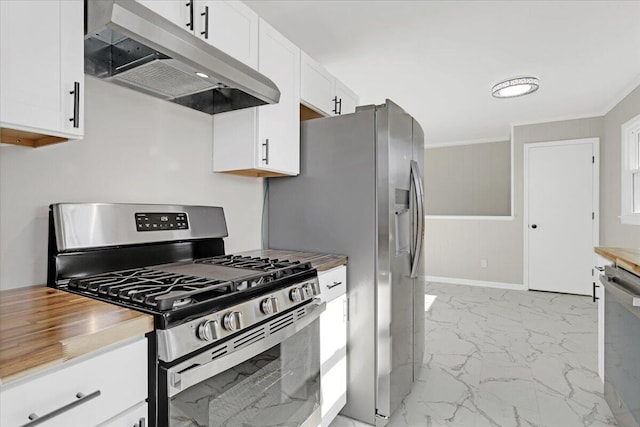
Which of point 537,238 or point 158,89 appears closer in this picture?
point 158,89

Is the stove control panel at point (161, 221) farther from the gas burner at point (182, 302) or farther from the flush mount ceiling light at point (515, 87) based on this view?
the flush mount ceiling light at point (515, 87)

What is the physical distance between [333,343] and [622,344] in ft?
4.55

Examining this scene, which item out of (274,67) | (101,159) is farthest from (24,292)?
(274,67)

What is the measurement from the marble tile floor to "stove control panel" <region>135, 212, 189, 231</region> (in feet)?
4.52

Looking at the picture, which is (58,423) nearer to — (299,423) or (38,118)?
(38,118)

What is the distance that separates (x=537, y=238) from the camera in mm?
4957

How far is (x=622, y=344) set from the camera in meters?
1.69

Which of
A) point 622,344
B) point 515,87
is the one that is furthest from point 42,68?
point 515,87

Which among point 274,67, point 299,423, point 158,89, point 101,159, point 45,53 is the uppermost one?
point 274,67

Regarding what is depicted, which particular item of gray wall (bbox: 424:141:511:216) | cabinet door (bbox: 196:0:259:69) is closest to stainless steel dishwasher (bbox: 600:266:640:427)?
cabinet door (bbox: 196:0:259:69)

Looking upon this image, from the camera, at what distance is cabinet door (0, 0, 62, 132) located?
3.08 feet

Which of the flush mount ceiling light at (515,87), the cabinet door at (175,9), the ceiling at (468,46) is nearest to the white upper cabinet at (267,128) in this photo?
the ceiling at (468,46)

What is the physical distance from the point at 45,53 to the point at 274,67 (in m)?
1.14

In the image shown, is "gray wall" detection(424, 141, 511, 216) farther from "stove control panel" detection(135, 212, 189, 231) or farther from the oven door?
"stove control panel" detection(135, 212, 189, 231)
